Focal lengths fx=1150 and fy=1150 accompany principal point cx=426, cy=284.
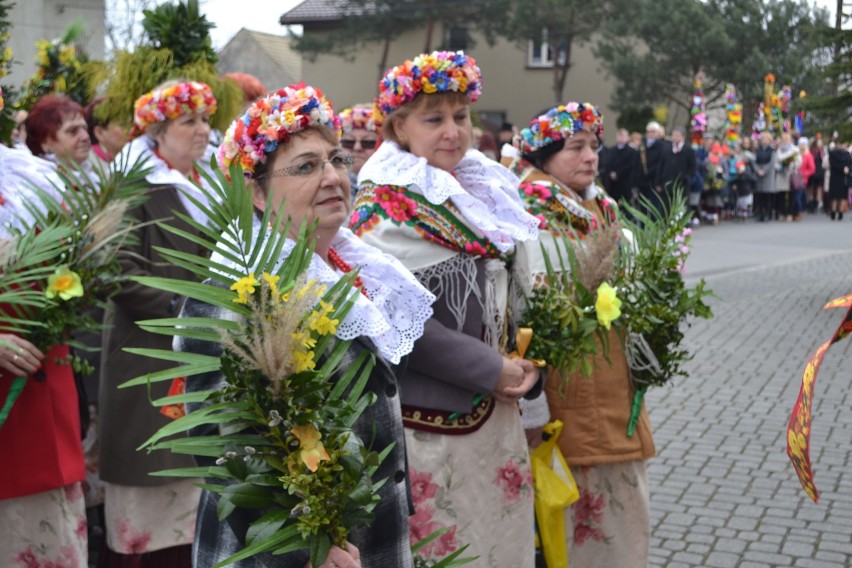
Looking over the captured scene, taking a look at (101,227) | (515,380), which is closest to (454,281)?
(515,380)

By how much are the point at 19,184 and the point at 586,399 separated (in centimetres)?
205

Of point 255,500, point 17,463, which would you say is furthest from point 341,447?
point 17,463

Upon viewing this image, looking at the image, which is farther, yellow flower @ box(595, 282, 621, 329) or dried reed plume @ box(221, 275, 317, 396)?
yellow flower @ box(595, 282, 621, 329)

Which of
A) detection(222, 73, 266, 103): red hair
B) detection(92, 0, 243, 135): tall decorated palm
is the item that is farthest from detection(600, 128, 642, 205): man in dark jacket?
detection(92, 0, 243, 135): tall decorated palm

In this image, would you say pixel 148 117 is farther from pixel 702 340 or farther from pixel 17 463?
pixel 702 340

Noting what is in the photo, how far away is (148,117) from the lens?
4609 millimetres

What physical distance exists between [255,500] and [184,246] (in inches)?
96.9

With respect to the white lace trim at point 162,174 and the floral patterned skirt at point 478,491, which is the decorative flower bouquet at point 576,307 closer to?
the floral patterned skirt at point 478,491

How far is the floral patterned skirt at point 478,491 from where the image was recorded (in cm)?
343

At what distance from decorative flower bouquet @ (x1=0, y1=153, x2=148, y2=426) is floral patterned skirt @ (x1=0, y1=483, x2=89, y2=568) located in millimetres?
300

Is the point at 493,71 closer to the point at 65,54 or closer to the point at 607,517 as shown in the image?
the point at 65,54

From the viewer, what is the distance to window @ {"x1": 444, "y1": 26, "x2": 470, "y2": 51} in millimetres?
37250

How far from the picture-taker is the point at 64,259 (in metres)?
3.60

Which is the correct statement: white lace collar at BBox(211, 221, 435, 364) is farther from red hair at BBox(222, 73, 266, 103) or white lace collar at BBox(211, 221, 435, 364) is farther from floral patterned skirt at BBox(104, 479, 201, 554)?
red hair at BBox(222, 73, 266, 103)
